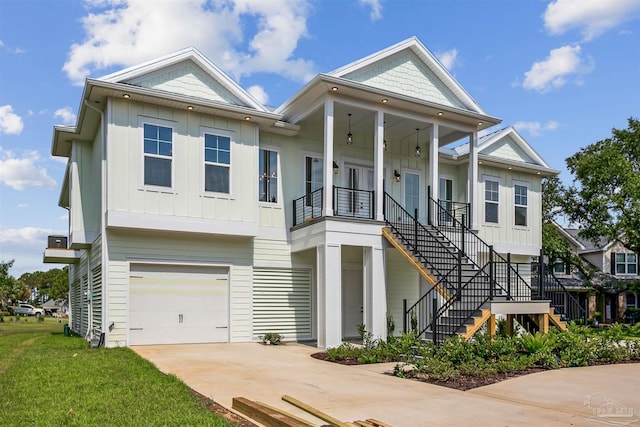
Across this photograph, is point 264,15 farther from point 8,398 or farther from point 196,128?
point 8,398

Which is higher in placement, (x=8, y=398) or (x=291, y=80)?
(x=291, y=80)

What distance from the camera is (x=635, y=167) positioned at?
85.3 ft

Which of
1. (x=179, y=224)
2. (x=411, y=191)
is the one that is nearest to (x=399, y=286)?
(x=411, y=191)

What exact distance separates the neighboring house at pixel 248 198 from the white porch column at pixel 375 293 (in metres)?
0.04

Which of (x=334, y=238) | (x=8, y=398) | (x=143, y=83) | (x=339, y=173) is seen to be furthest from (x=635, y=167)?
(x=8, y=398)

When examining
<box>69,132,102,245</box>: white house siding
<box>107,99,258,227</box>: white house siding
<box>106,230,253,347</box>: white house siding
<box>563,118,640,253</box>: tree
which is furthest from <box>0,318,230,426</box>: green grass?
<box>563,118,640,253</box>: tree

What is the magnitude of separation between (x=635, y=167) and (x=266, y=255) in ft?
63.3

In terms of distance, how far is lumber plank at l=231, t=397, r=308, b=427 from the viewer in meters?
5.53

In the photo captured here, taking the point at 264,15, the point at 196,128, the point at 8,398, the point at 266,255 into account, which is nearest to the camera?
the point at 8,398

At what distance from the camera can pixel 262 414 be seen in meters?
6.00

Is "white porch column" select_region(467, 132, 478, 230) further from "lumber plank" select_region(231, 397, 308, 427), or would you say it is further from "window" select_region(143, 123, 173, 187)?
"lumber plank" select_region(231, 397, 308, 427)

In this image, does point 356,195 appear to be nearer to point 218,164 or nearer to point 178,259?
point 218,164

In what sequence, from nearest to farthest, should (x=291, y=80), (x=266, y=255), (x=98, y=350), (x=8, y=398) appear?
(x=8, y=398), (x=98, y=350), (x=266, y=255), (x=291, y=80)

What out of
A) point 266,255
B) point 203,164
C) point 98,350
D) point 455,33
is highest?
point 455,33
